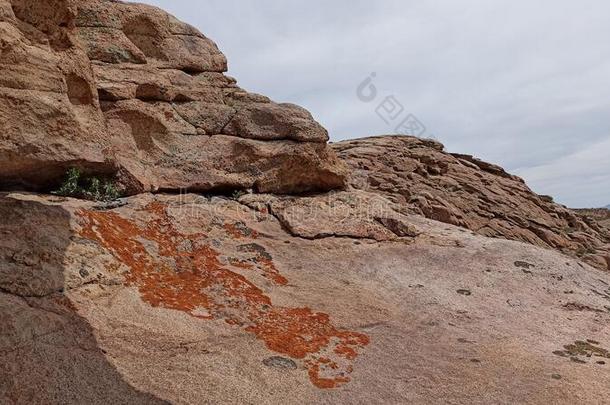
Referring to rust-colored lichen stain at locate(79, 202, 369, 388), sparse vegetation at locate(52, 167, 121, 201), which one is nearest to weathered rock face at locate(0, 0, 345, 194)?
sparse vegetation at locate(52, 167, 121, 201)

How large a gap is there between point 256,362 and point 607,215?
53.9 m

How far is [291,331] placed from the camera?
11000 mm

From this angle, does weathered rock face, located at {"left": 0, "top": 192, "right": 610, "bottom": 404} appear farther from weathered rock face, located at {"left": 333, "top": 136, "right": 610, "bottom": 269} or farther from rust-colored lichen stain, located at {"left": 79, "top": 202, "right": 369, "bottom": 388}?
weathered rock face, located at {"left": 333, "top": 136, "right": 610, "bottom": 269}

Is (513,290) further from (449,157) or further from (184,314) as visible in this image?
(449,157)

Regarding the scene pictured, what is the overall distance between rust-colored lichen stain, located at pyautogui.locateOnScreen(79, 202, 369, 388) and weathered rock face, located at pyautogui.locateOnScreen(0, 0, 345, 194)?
77.8 inches

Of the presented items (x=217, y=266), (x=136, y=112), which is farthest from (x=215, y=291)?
(x=136, y=112)

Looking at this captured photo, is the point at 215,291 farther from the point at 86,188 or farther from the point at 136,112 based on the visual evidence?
the point at 136,112

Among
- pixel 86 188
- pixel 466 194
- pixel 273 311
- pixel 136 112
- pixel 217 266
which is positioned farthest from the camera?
pixel 466 194

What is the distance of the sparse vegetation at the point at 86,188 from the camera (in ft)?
42.9

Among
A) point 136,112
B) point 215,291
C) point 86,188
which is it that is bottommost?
point 215,291

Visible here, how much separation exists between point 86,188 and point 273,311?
6451mm

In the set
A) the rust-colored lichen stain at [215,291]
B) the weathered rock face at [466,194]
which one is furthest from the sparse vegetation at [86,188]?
the weathered rock face at [466,194]

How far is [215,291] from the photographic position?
462 inches

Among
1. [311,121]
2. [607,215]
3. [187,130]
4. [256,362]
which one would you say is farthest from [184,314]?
[607,215]
